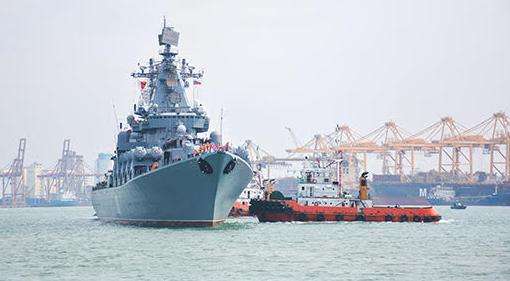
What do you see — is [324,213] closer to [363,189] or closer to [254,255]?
[363,189]

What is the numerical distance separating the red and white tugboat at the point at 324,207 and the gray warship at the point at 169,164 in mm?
12426

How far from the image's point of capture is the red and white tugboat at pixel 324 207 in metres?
96.9

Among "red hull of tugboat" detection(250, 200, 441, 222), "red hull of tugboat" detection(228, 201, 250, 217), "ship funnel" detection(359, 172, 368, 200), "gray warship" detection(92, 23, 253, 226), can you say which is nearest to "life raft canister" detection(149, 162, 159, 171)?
"gray warship" detection(92, 23, 253, 226)

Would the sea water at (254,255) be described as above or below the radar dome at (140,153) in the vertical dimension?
below

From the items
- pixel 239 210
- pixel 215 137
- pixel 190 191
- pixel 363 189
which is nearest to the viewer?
pixel 190 191

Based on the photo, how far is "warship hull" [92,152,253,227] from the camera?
74.3m

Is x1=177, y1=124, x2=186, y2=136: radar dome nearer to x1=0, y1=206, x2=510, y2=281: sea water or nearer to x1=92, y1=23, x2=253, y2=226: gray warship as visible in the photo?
x1=92, y1=23, x2=253, y2=226: gray warship

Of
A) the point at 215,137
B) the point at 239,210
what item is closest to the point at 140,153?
the point at 215,137

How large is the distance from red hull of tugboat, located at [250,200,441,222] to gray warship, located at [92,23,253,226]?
12095mm

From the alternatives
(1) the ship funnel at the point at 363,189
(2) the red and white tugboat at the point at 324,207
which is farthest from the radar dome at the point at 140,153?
(1) the ship funnel at the point at 363,189

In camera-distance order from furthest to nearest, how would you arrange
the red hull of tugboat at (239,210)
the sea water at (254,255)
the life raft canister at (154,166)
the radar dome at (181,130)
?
the red hull of tugboat at (239,210), the radar dome at (181,130), the life raft canister at (154,166), the sea water at (254,255)

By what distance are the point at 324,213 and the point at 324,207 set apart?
0.64 metres

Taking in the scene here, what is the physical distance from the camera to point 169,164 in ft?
252

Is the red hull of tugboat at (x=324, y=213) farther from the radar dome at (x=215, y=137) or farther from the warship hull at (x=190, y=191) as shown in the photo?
the warship hull at (x=190, y=191)
